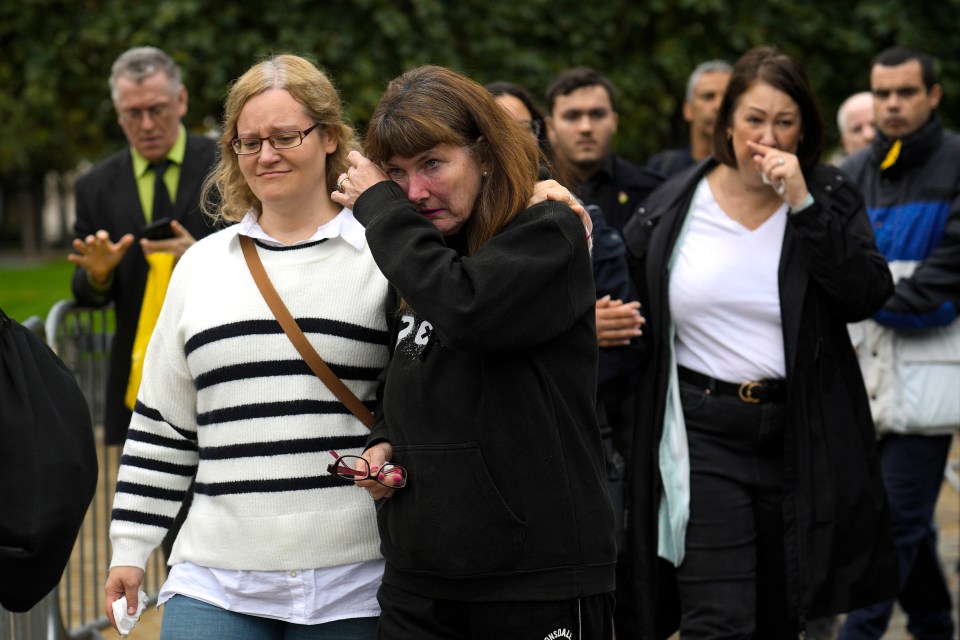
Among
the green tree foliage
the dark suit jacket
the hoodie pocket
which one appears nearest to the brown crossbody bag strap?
the hoodie pocket

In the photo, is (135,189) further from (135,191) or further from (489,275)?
(489,275)

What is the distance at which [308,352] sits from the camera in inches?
126

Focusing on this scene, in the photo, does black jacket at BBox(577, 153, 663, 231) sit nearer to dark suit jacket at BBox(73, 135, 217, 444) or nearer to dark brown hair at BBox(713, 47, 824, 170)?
dark brown hair at BBox(713, 47, 824, 170)

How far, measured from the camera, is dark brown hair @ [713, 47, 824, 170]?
4312 millimetres

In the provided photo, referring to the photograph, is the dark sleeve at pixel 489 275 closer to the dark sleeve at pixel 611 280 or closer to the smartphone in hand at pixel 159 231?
the dark sleeve at pixel 611 280

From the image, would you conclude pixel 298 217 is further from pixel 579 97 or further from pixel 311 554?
pixel 579 97

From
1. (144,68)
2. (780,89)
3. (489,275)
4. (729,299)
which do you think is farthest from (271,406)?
(144,68)

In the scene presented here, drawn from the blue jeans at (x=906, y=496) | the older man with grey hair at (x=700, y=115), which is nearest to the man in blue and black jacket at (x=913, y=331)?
the blue jeans at (x=906, y=496)

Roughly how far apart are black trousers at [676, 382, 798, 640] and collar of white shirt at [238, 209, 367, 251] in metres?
1.45

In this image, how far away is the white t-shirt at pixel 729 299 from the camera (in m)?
4.23

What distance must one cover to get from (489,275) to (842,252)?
171 centimetres

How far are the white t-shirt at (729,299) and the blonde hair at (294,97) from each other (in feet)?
4.38

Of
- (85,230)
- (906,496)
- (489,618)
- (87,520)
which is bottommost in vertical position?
(87,520)

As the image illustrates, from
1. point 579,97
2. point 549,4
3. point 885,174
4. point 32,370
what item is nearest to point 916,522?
point 885,174
